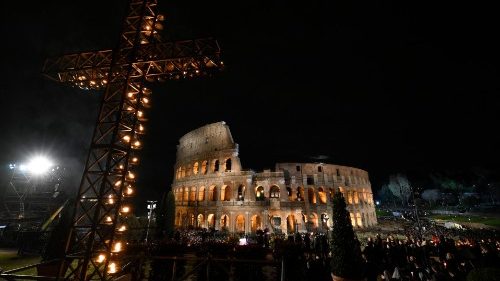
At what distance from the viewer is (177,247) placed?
43.5ft

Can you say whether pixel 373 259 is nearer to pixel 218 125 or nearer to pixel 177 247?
pixel 177 247

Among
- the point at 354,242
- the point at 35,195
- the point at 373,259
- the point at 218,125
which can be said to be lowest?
the point at 373,259

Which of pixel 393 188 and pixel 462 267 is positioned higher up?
pixel 393 188

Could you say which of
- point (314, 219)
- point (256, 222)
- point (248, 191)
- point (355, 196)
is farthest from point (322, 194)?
point (248, 191)

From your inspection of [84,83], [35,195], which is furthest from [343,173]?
[35,195]

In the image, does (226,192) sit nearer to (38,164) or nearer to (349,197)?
(349,197)

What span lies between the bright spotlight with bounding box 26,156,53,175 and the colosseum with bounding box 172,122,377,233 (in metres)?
18.0

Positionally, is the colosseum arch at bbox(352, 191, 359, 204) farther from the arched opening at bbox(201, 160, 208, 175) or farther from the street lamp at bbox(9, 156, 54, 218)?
the street lamp at bbox(9, 156, 54, 218)

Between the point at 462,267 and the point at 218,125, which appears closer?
the point at 462,267

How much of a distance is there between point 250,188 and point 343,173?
54.0 feet

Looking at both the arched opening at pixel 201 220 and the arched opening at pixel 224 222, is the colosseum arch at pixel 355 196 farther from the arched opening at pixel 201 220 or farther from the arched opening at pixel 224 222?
the arched opening at pixel 201 220

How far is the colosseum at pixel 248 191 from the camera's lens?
32.1m

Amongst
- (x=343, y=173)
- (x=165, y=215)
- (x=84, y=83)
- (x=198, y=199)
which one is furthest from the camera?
(x=343, y=173)

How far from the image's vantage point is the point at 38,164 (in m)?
24.5
